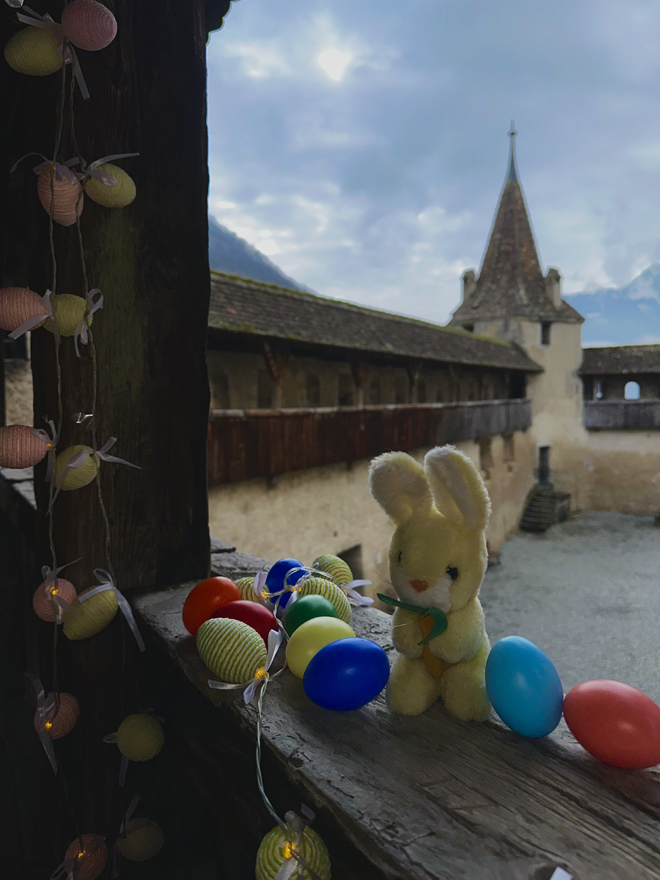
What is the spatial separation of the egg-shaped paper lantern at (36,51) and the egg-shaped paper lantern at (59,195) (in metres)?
0.19

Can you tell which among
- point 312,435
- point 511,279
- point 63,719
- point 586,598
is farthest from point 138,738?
point 511,279

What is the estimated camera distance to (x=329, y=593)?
1.32m

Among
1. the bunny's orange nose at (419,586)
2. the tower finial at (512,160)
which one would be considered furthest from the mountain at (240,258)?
the bunny's orange nose at (419,586)

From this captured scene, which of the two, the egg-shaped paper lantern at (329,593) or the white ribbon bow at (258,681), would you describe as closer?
the white ribbon bow at (258,681)

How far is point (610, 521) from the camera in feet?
59.1

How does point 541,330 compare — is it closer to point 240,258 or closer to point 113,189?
point 113,189

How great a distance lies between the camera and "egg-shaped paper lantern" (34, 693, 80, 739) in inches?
48.9

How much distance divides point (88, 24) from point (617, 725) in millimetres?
1494

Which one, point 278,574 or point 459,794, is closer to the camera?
point 459,794

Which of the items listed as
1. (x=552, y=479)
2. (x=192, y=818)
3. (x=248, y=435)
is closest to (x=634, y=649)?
(x=248, y=435)

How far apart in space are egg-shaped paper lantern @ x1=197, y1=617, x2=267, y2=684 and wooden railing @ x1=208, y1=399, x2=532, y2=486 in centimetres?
488

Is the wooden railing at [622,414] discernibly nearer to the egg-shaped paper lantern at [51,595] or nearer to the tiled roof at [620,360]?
the tiled roof at [620,360]

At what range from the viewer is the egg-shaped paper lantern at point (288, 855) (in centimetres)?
76

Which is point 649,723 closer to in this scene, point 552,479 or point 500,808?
point 500,808
